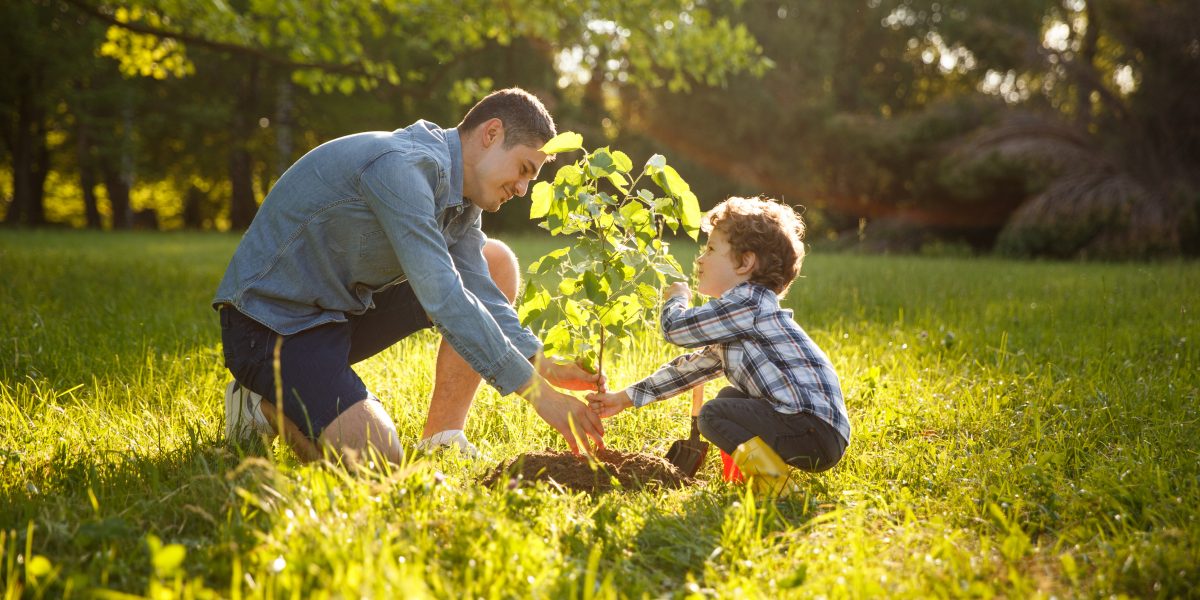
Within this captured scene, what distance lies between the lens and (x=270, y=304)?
2906 mm

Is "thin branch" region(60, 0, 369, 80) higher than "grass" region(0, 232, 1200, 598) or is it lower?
higher

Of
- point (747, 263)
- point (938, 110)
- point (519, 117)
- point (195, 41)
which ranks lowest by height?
point (747, 263)

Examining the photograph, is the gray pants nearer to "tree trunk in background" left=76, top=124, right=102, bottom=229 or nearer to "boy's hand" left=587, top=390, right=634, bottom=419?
"boy's hand" left=587, top=390, right=634, bottom=419

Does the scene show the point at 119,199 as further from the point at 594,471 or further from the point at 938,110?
the point at 594,471

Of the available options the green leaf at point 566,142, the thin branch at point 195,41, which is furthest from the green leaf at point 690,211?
the thin branch at point 195,41

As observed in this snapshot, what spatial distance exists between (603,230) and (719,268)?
518 millimetres

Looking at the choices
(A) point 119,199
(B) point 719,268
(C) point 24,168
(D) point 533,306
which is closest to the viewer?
(D) point 533,306

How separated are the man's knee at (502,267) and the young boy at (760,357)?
3.10 feet

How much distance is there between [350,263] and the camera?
2.95 m

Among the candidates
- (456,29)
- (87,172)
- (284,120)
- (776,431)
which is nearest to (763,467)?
(776,431)

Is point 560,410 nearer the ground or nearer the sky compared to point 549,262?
nearer the ground

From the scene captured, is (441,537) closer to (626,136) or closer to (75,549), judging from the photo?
(75,549)

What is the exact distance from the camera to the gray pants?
2.78 meters

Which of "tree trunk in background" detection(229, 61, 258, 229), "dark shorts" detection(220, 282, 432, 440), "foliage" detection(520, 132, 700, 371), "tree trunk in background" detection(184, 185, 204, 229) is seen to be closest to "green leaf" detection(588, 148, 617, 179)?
"foliage" detection(520, 132, 700, 371)
